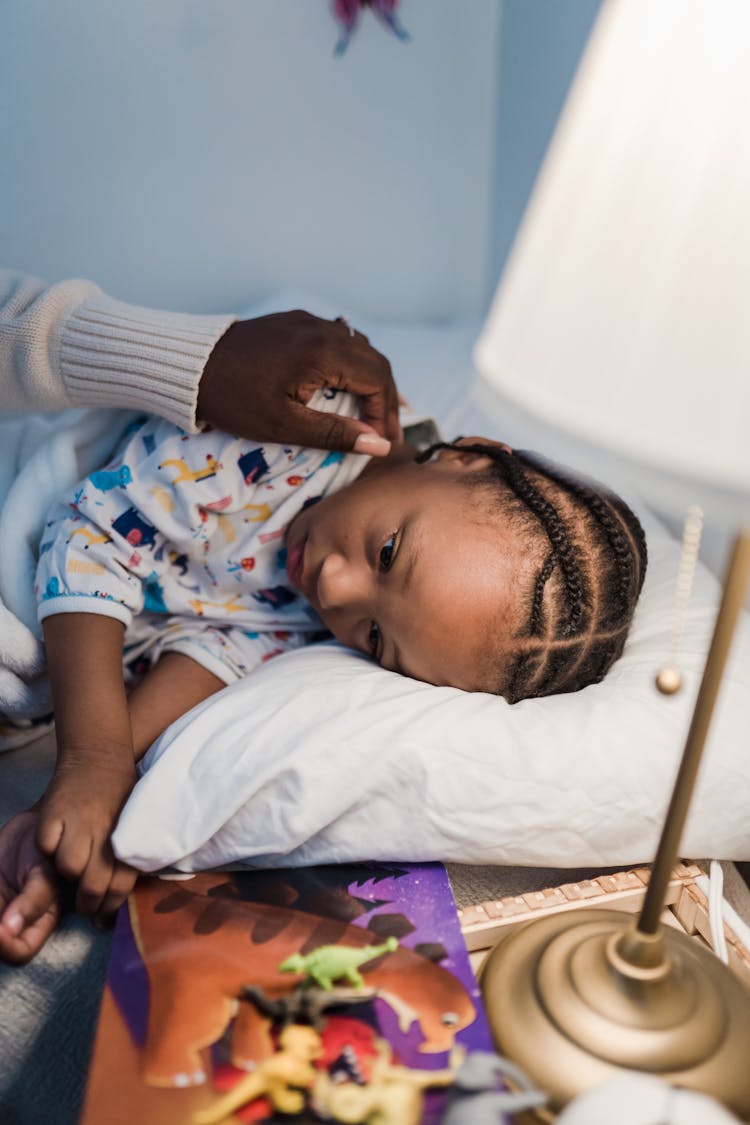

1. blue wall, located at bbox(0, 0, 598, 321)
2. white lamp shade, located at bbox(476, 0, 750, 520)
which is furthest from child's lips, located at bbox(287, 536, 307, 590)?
blue wall, located at bbox(0, 0, 598, 321)

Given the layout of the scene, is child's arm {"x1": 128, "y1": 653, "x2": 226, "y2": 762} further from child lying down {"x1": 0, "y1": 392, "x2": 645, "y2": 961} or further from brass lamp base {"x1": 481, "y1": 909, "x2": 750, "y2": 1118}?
brass lamp base {"x1": 481, "y1": 909, "x2": 750, "y2": 1118}

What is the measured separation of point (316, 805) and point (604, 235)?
1.69ft

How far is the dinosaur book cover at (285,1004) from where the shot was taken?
534mm

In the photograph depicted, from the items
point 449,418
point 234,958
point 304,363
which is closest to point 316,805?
point 234,958

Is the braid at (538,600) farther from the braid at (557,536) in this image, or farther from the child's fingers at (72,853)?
the child's fingers at (72,853)

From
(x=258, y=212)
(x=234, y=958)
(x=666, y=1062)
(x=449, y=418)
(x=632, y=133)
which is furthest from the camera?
(x=258, y=212)

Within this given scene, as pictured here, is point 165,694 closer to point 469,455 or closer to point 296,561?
point 296,561

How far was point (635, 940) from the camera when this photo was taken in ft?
1.85

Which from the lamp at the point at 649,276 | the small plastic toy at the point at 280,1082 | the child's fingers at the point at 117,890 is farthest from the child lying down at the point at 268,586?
the lamp at the point at 649,276

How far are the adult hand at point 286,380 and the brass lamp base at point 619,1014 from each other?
0.57 metres

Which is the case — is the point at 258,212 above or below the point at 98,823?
above

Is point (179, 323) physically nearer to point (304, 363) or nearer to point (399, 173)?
point (304, 363)

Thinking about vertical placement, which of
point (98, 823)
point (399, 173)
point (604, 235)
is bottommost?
point (98, 823)

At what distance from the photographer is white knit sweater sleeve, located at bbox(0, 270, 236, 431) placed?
0.97m
